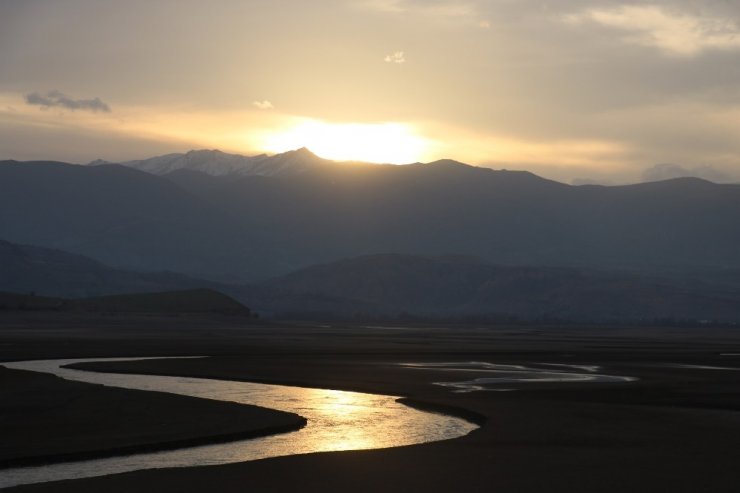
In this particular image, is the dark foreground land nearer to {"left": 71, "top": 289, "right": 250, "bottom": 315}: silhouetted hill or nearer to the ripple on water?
the ripple on water

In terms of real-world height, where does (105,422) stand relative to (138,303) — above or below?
below

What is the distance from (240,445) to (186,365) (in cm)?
3482

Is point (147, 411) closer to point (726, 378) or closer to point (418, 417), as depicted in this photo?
point (418, 417)

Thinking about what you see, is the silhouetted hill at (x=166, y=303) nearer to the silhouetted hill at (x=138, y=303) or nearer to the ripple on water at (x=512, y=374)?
the silhouetted hill at (x=138, y=303)

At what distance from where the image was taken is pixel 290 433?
3659cm

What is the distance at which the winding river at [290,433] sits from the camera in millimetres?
29547

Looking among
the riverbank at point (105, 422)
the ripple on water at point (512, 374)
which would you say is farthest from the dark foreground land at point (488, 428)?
the ripple on water at point (512, 374)

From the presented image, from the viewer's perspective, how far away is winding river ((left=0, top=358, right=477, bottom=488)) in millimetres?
29547

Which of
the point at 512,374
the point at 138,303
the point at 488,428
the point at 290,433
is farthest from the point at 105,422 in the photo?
the point at 138,303

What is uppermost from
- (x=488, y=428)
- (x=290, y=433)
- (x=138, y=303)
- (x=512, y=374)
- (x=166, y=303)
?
(x=166, y=303)

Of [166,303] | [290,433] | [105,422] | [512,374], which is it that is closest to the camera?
[290,433]

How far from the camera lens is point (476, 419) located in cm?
4050

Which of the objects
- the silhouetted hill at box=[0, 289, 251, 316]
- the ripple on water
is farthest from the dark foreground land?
the silhouetted hill at box=[0, 289, 251, 316]

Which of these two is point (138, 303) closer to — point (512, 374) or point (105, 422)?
point (512, 374)
